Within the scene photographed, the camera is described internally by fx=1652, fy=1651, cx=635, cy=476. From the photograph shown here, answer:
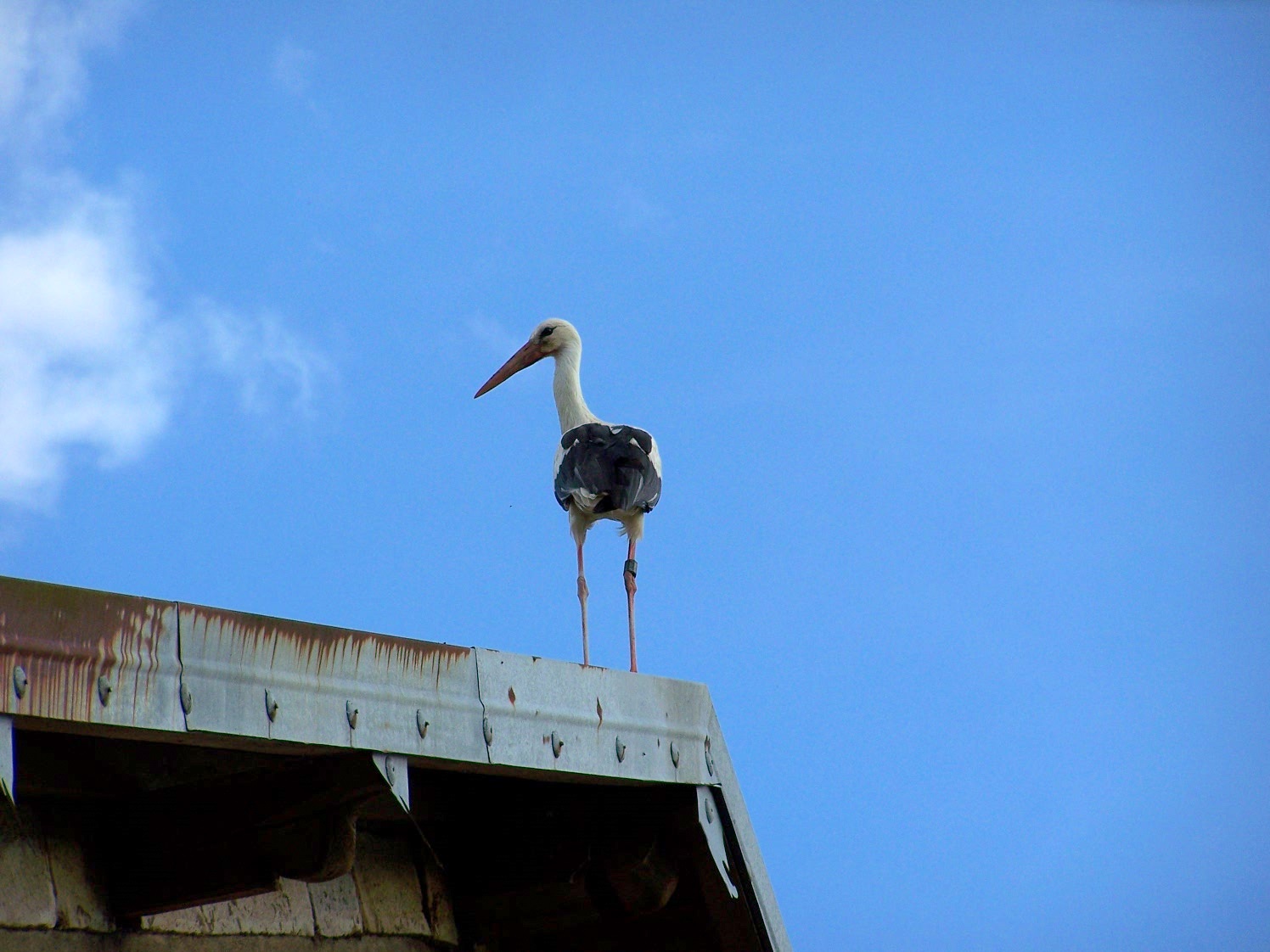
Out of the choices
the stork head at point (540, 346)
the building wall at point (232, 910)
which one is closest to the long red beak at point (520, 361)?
the stork head at point (540, 346)

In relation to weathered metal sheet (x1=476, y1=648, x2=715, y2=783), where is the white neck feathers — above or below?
above

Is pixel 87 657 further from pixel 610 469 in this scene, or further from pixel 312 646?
pixel 610 469

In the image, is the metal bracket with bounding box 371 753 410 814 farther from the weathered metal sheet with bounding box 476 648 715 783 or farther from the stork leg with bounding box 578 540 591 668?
the stork leg with bounding box 578 540 591 668

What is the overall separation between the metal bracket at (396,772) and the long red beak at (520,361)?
26.1ft

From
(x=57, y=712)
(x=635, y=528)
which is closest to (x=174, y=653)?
(x=57, y=712)

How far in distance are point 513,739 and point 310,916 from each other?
1.11 m

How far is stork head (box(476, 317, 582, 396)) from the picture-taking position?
11.8 m

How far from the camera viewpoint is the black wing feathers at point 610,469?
9742 millimetres

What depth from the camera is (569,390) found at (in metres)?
11.5

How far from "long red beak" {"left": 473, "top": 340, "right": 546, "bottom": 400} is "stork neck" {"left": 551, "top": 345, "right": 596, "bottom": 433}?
0.74 feet

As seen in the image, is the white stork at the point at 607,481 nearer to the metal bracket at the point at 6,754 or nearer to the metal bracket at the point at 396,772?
the metal bracket at the point at 396,772

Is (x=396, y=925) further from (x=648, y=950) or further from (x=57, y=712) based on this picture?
(x=57, y=712)

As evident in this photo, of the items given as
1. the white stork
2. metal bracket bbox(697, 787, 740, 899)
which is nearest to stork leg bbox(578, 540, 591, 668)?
the white stork

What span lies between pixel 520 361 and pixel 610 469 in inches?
101
